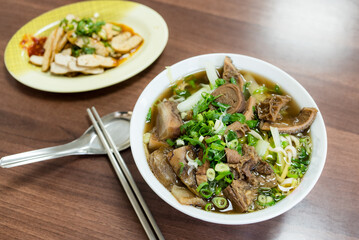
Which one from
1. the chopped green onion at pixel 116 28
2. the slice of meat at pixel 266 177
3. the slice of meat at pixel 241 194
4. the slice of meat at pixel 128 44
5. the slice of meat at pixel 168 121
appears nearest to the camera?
the slice of meat at pixel 241 194

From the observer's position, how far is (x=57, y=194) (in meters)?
1.91

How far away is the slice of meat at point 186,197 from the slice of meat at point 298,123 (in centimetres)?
58

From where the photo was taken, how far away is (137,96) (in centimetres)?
238

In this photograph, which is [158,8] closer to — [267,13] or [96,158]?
[267,13]

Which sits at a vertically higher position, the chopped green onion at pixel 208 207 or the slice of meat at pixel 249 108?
the slice of meat at pixel 249 108

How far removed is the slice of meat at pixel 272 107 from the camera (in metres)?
Result: 1.79

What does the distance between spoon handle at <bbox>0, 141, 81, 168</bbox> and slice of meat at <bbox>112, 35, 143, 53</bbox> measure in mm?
1068

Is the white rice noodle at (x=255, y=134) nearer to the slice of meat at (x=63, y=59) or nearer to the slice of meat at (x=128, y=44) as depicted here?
the slice of meat at (x=128, y=44)

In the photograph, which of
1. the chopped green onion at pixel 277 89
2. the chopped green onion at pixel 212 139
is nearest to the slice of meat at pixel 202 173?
the chopped green onion at pixel 212 139

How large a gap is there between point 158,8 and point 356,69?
1870mm

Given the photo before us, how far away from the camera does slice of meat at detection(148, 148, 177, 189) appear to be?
1.65 meters

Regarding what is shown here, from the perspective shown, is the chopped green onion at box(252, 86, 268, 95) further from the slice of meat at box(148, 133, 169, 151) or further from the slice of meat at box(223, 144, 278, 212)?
the slice of meat at box(148, 133, 169, 151)

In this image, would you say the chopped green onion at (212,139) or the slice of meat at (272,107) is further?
the slice of meat at (272,107)

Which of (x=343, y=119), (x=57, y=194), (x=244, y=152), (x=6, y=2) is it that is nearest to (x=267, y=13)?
(x=343, y=119)
